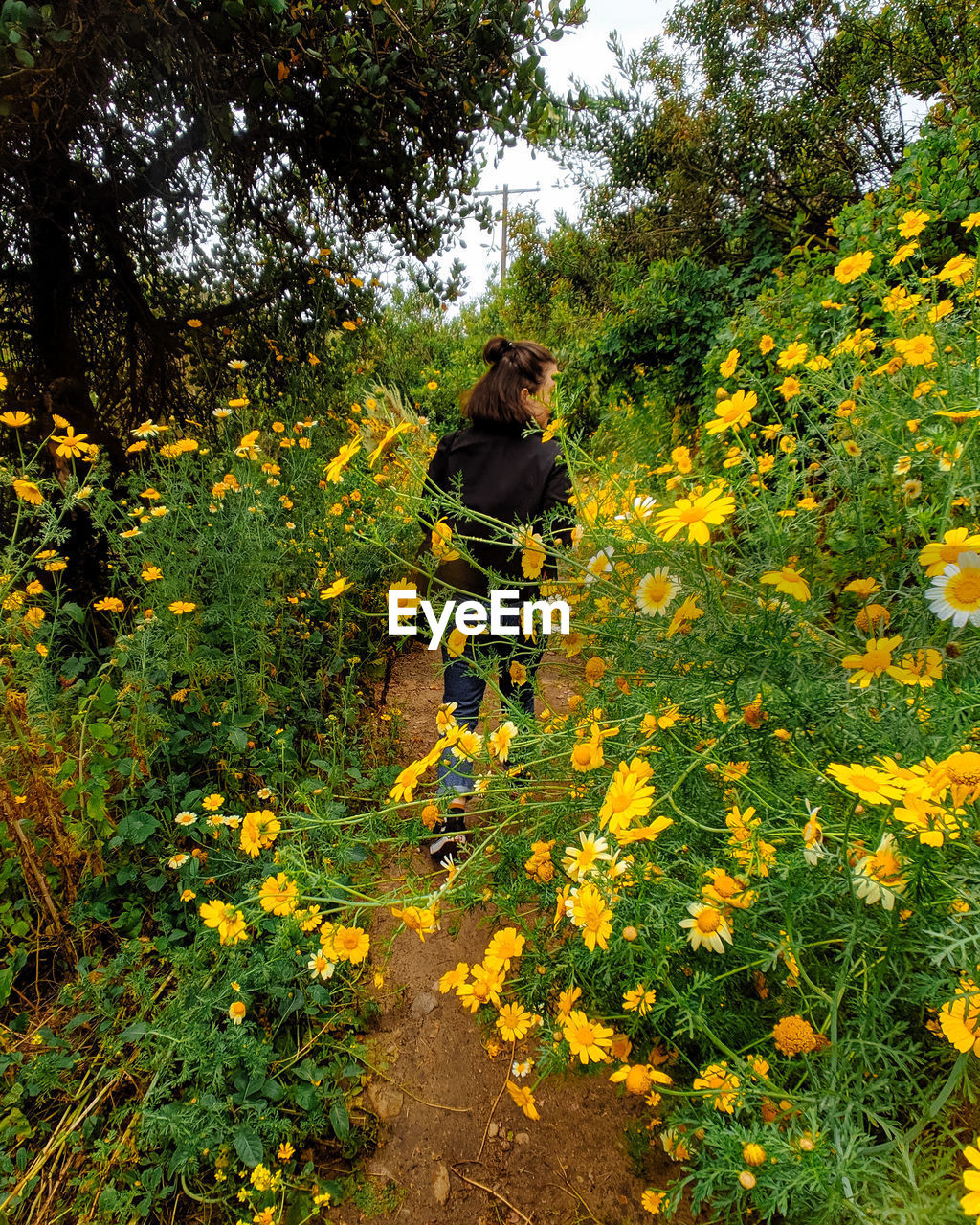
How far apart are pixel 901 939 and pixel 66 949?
2.12 meters

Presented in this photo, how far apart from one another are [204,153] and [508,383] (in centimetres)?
203

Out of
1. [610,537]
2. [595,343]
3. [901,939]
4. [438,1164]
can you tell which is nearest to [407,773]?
[610,537]

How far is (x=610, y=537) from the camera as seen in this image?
1420 mm

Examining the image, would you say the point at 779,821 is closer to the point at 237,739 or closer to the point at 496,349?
the point at 237,739

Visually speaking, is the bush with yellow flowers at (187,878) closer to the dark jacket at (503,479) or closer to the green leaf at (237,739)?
the green leaf at (237,739)

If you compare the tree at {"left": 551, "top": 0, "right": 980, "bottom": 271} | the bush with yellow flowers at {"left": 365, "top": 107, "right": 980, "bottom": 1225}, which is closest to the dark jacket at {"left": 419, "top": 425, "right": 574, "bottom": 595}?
the bush with yellow flowers at {"left": 365, "top": 107, "right": 980, "bottom": 1225}

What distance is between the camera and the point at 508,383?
2.38 meters

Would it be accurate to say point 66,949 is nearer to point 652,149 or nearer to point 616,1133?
point 616,1133

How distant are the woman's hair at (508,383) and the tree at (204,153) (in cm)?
102

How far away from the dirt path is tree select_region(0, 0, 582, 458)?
246 cm

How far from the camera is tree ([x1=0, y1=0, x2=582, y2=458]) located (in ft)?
7.48

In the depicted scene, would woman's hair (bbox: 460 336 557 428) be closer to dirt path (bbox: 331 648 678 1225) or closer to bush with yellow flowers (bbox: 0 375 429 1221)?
bush with yellow flowers (bbox: 0 375 429 1221)

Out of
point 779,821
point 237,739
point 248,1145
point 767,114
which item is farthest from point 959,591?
point 767,114

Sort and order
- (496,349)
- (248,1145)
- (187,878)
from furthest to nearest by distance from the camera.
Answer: (496,349)
(187,878)
(248,1145)
